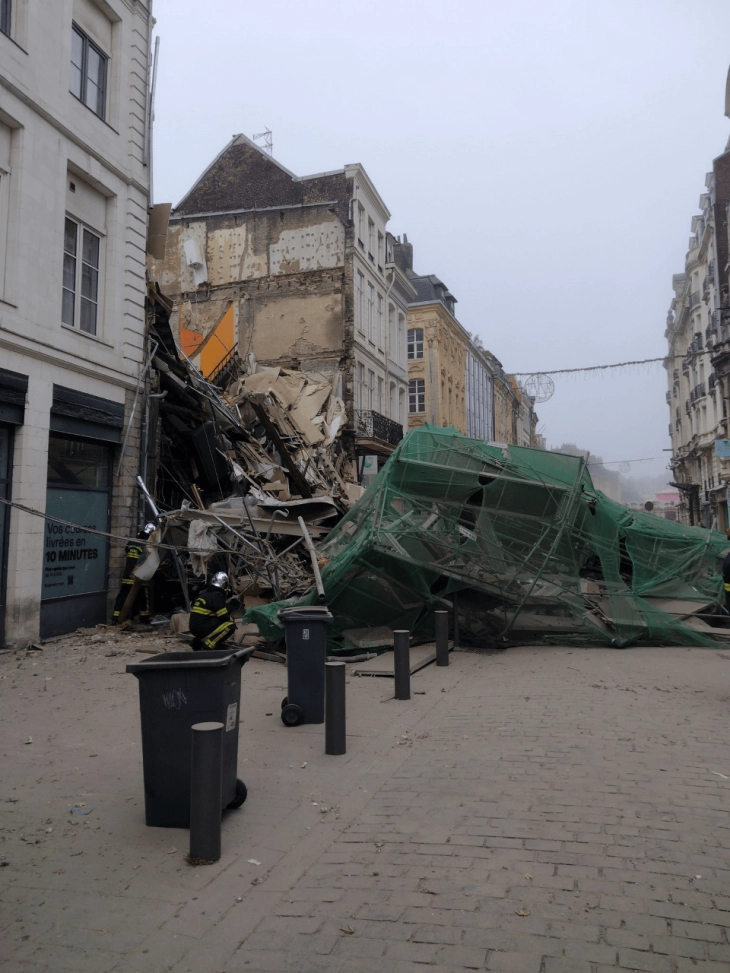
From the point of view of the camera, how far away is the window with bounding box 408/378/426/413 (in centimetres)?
3975

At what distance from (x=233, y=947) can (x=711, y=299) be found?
150 ft

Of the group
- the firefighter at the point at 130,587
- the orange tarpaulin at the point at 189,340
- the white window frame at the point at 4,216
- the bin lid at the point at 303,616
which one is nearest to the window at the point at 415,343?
the orange tarpaulin at the point at 189,340

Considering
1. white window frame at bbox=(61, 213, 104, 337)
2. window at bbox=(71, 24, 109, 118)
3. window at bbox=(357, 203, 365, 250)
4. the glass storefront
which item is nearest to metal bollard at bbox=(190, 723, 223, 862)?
the glass storefront

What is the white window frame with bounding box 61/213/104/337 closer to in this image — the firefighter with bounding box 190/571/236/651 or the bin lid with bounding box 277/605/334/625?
the firefighter with bounding box 190/571/236/651

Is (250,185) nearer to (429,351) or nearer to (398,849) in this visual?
(429,351)

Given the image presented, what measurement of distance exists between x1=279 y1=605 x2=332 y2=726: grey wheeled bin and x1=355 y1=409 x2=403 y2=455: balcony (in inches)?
824

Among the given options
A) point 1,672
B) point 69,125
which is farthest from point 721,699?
point 69,125

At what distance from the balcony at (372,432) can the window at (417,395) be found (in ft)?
29.7

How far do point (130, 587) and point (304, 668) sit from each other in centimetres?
659

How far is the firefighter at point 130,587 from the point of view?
1259cm

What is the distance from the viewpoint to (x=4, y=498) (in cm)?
1053

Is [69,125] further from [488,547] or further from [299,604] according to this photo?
[488,547]

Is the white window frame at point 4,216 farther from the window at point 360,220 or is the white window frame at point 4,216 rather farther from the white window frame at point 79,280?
the window at point 360,220

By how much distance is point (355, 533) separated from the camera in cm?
1130
